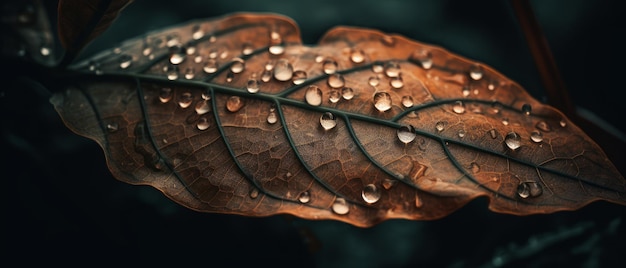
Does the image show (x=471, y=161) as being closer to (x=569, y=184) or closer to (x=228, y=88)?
(x=569, y=184)

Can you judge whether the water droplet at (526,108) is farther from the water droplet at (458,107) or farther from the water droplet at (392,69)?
the water droplet at (392,69)

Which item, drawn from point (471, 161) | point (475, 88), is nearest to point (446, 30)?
point (475, 88)

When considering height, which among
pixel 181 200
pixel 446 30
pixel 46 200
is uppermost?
pixel 181 200

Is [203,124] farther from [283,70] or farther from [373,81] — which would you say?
[373,81]

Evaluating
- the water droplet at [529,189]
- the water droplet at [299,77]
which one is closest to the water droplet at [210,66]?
the water droplet at [299,77]

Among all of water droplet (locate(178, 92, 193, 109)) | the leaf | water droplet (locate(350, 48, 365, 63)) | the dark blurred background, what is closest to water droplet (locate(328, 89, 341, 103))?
the leaf

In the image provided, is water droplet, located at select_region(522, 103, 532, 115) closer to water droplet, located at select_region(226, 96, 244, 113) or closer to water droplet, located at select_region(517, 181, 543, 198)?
water droplet, located at select_region(517, 181, 543, 198)
